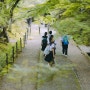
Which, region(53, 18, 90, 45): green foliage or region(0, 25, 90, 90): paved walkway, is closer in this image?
region(0, 25, 90, 90): paved walkway

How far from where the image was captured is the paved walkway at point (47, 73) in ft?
10.5

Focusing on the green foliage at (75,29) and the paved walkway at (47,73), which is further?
the green foliage at (75,29)

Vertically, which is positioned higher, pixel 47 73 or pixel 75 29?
pixel 75 29

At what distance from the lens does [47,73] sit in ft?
10.2

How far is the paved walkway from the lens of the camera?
10.5 ft

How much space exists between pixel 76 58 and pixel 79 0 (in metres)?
14.9

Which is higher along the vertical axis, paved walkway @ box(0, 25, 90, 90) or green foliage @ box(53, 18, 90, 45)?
green foliage @ box(53, 18, 90, 45)

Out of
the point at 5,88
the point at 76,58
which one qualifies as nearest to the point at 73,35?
the point at 5,88

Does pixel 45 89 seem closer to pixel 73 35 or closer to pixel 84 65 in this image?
pixel 84 65

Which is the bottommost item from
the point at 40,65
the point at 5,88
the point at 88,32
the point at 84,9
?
the point at 5,88

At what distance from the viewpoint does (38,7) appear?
15.9 feet

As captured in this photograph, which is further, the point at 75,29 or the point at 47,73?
the point at 75,29

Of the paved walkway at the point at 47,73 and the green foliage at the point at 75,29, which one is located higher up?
the green foliage at the point at 75,29

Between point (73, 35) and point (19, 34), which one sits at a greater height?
point (73, 35)
